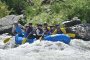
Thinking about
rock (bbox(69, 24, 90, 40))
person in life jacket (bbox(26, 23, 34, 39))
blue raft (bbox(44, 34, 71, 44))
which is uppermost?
person in life jacket (bbox(26, 23, 34, 39))

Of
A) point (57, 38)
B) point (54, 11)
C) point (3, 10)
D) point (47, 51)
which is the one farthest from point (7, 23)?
point (47, 51)

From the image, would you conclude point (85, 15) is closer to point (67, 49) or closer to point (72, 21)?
point (72, 21)

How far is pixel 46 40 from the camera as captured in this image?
46.8 ft

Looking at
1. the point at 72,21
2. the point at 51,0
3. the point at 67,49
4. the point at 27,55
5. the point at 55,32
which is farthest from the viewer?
the point at 51,0

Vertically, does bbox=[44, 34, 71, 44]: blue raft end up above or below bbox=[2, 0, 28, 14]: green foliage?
below

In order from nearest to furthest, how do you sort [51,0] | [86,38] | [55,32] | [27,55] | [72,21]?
1. [27,55]
2. [55,32]
3. [86,38]
4. [72,21]
5. [51,0]

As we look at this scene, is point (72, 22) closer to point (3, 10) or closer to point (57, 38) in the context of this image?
point (57, 38)

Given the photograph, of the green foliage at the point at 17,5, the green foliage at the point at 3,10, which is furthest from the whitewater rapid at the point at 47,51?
the green foliage at the point at 17,5

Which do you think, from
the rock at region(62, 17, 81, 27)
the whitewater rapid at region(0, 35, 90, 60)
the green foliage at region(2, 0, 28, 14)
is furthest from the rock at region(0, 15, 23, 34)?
the green foliage at region(2, 0, 28, 14)

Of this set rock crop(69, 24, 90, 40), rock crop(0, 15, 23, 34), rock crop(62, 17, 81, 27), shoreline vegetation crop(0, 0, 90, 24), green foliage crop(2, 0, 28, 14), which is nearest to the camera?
rock crop(69, 24, 90, 40)

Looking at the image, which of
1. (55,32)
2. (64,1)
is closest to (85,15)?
(64,1)

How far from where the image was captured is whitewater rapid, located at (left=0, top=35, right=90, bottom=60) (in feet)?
40.0

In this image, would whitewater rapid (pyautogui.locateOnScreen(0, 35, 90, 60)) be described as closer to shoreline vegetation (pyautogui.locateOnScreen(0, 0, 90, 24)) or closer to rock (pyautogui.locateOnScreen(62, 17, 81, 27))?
rock (pyautogui.locateOnScreen(62, 17, 81, 27))

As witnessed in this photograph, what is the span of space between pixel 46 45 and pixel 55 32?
141cm
